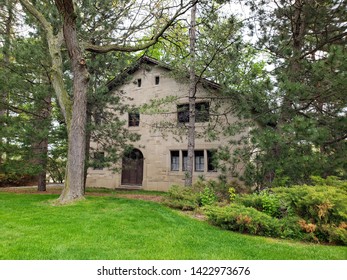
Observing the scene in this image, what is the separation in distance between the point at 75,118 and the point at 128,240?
16.5 ft

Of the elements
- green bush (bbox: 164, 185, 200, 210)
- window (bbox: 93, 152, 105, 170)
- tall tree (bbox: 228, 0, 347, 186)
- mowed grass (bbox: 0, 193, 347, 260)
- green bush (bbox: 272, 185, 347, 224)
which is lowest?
mowed grass (bbox: 0, 193, 347, 260)

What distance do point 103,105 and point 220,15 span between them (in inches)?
228

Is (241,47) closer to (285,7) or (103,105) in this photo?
(285,7)

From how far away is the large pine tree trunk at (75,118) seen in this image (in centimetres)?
823

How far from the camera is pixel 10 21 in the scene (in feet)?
48.6

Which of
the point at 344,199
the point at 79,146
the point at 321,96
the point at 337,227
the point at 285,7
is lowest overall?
the point at 337,227

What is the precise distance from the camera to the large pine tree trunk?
823 cm

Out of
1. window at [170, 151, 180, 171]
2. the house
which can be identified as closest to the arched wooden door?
the house

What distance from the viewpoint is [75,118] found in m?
8.48

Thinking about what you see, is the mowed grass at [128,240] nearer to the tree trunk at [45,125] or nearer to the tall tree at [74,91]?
the tall tree at [74,91]

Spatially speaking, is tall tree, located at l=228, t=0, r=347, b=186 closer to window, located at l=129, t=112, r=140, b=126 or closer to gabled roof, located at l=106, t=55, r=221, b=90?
gabled roof, located at l=106, t=55, r=221, b=90

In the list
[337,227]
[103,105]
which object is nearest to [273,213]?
[337,227]

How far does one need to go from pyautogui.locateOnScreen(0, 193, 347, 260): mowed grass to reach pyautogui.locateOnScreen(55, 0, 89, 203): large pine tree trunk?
1493 millimetres

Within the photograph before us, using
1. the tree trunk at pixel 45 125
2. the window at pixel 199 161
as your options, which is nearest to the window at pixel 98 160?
the tree trunk at pixel 45 125
